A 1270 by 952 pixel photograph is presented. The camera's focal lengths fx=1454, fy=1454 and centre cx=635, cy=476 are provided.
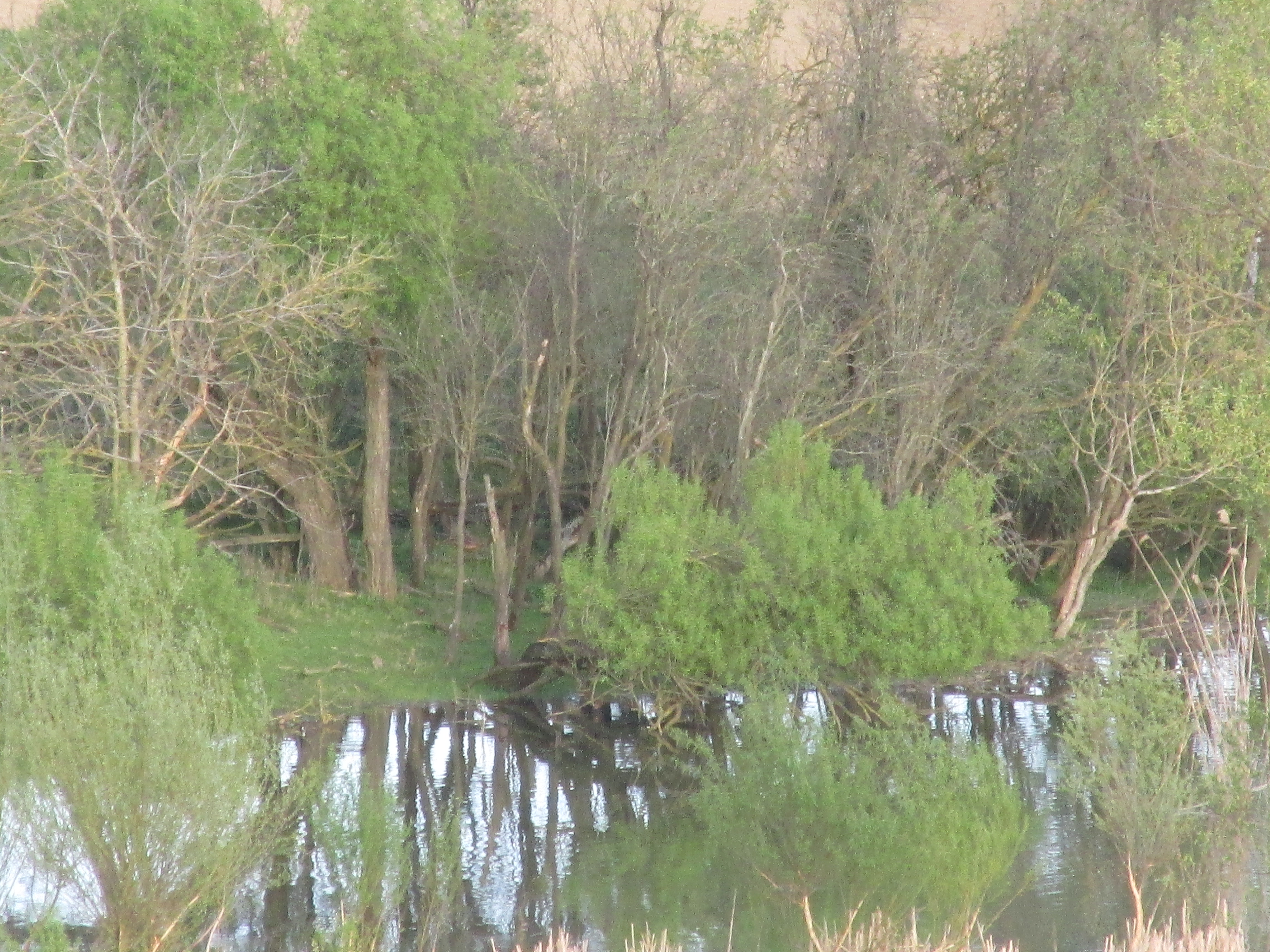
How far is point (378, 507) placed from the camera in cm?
2731

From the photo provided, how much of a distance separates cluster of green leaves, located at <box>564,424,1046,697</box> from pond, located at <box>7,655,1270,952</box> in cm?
128

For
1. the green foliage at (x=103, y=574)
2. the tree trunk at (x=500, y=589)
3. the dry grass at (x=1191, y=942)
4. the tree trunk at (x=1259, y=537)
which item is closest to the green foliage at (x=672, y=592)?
the tree trunk at (x=500, y=589)

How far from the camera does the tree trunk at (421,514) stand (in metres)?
27.5

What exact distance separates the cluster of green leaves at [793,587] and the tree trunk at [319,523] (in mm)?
8362

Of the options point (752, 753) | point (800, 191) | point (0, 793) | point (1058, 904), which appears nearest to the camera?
point (0, 793)

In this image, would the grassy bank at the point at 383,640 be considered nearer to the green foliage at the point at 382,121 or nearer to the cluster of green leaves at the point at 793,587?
the cluster of green leaves at the point at 793,587

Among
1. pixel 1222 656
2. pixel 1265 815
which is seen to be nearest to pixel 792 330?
pixel 1222 656

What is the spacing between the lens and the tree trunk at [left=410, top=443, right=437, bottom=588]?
27484 mm

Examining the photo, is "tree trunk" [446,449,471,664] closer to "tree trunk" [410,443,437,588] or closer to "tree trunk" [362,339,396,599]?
"tree trunk" [410,443,437,588]

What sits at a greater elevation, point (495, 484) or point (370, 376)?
point (370, 376)

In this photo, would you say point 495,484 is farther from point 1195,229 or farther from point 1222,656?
point 1222,656

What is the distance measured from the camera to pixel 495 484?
30.2m

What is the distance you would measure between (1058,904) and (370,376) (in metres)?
16.5

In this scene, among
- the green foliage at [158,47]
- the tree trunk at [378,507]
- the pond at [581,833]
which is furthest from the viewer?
the tree trunk at [378,507]
